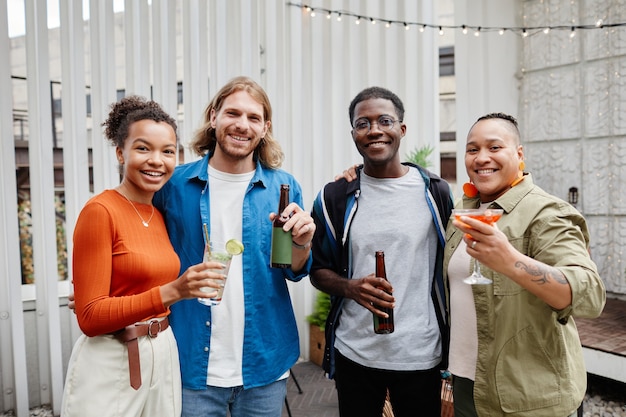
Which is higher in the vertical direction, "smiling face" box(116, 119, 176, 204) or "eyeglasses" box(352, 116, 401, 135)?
"eyeglasses" box(352, 116, 401, 135)

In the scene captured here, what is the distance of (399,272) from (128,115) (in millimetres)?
1210

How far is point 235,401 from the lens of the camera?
5.90 feet

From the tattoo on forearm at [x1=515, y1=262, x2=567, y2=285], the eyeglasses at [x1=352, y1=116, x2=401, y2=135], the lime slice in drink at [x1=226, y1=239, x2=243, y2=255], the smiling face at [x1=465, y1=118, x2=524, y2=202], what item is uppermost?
the eyeglasses at [x1=352, y1=116, x2=401, y2=135]

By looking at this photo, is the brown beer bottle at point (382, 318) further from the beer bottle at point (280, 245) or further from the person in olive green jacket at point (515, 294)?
the beer bottle at point (280, 245)

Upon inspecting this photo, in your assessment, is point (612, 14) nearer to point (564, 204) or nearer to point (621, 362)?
point (621, 362)

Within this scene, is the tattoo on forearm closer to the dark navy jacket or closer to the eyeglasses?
the dark navy jacket

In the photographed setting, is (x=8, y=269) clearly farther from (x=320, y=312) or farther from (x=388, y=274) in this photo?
(x=388, y=274)

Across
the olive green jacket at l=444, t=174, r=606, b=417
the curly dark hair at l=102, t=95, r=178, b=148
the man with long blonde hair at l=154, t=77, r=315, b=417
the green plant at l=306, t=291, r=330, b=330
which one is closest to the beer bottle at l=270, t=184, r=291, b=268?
the man with long blonde hair at l=154, t=77, r=315, b=417

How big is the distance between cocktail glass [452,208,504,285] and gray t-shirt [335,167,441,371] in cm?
35

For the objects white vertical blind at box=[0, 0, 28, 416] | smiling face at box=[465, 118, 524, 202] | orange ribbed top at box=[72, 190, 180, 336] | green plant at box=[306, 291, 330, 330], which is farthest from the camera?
green plant at box=[306, 291, 330, 330]

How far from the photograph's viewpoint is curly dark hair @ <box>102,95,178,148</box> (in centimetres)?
174

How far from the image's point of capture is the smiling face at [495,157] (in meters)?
1.71

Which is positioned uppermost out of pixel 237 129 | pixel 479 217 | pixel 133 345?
pixel 237 129

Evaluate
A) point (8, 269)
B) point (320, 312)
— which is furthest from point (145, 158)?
point (320, 312)
